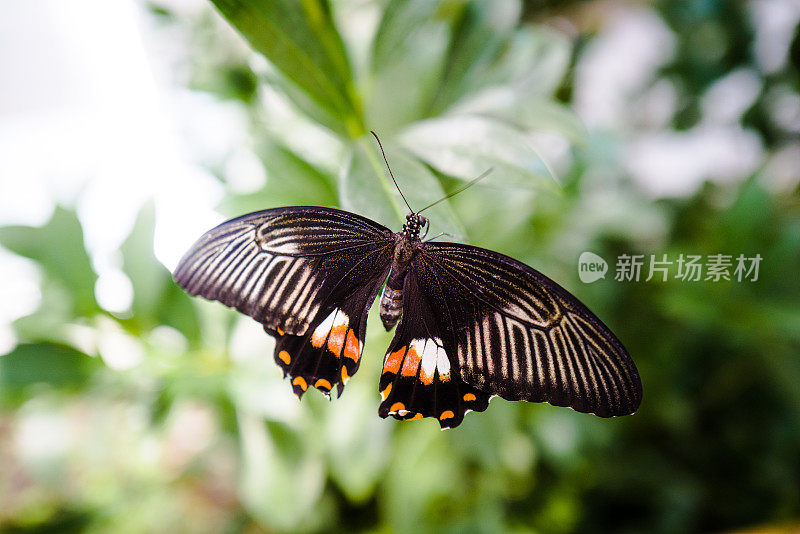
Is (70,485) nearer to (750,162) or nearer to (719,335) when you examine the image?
(719,335)

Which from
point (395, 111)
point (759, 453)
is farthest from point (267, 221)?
point (759, 453)

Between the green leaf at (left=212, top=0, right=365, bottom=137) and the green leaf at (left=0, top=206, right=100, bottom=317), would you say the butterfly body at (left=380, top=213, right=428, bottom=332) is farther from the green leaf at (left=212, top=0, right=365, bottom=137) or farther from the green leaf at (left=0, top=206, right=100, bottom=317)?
the green leaf at (left=0, top=206, right=100, bottom=317)

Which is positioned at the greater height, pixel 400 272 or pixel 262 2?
pixel 262 2

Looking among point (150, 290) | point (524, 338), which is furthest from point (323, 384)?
point (150, 290)

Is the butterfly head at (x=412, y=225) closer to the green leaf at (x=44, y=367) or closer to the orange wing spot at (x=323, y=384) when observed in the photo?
the orange wing spot at (x=323, y=384)

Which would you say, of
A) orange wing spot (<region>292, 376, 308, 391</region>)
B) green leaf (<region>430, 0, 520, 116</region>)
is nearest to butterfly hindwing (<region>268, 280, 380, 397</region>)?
orange wing spot (<region>292, 376, 308, 391</region>)

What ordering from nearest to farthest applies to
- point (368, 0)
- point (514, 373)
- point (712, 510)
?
point (514, 373)
point (368, 0)
point (712, 510)
